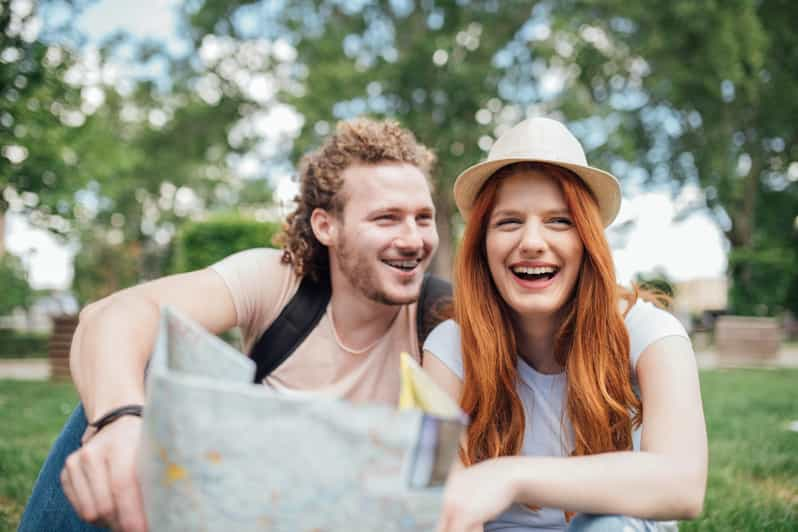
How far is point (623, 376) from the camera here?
7.04 feet

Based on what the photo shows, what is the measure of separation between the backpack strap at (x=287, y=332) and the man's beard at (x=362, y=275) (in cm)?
16

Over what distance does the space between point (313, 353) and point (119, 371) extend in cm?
119

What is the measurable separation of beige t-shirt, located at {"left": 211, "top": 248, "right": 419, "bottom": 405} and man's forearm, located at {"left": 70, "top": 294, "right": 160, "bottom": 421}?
2.31ft

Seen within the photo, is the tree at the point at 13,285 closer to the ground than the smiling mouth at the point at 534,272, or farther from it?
closer to the ground

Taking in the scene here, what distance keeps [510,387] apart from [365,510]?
1.30 meters

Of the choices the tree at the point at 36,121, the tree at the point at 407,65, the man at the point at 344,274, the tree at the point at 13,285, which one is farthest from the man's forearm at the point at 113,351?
the tree at the point at 13,285

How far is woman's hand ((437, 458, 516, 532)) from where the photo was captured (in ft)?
4.44

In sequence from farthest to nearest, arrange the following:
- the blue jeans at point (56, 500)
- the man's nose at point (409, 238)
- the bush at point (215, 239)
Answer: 1. the bush at point (215, 239)
2. the man's nose at point (409, 238)
3. the blue jeans at point (56, 500)

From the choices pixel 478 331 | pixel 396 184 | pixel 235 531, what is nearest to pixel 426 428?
pixel 235 531

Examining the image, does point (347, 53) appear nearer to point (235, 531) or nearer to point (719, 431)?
point (719, 431)

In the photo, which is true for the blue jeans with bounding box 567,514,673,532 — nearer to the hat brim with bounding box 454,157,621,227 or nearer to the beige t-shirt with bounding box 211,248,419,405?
the hat brim with bounding box 454,157,621,227

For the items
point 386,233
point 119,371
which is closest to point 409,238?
Result: point 386,233

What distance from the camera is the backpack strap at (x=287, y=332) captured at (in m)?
2.81

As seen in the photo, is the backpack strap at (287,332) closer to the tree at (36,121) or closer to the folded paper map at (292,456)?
the folded paper map at (292,456)
